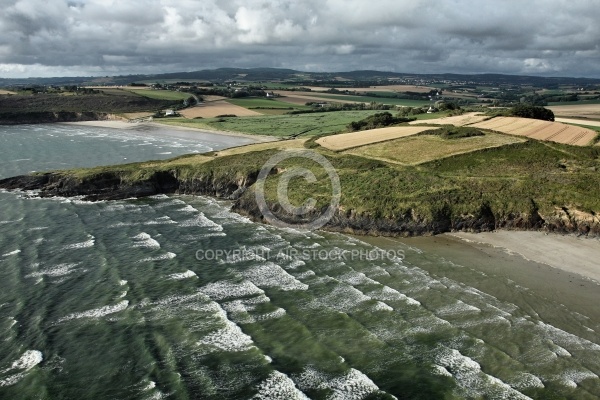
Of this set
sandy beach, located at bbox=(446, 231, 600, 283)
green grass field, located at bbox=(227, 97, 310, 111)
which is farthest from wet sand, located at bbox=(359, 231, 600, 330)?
green grass field, located at bbox=(227, 97, 310, 111)

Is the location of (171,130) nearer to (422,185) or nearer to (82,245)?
(82,245)

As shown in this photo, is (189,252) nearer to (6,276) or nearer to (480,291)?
(6,276)

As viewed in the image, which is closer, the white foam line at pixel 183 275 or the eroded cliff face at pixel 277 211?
the white foam line at pixel 183 275

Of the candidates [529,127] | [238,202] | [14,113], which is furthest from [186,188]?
[14,113]

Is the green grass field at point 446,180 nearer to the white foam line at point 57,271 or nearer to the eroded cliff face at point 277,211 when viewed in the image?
the eroded cliff face at point 277,211

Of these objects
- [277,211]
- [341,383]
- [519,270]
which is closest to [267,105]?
[277,211]

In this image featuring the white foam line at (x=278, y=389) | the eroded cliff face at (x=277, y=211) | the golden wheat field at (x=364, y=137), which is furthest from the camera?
the golden wheat field at (x=364, y=137)
